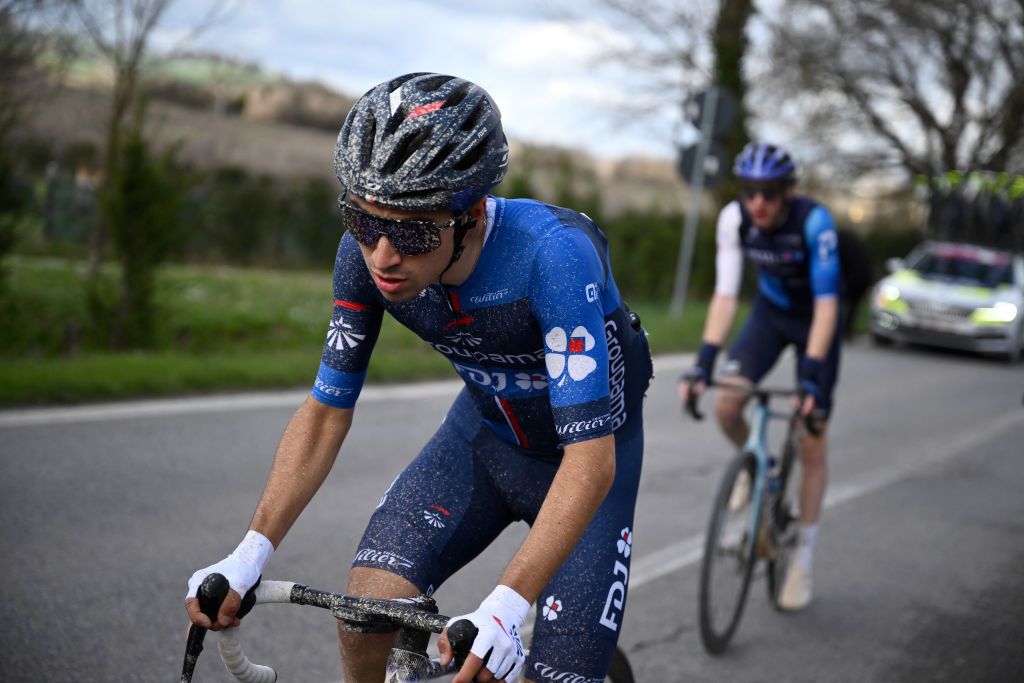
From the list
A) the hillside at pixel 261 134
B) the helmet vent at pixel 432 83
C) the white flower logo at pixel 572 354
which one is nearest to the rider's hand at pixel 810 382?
the white flower logo at pixel 572 354

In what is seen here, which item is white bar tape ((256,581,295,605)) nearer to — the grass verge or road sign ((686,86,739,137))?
the grass verge

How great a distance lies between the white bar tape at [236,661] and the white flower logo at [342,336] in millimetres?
755

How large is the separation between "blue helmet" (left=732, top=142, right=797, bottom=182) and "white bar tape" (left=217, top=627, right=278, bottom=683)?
11.8 ft

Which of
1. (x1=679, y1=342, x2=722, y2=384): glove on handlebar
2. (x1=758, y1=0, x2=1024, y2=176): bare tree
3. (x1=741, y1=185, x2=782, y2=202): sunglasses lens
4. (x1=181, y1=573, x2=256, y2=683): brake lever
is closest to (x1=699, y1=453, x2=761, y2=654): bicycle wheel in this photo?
(x1=679, y1=342, x2=722, y2=384): glove on handlebar

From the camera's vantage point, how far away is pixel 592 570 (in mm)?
2537

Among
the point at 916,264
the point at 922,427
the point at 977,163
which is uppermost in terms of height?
the point at 977,163

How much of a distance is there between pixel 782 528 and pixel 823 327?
107cm

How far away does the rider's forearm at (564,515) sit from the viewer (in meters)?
2.17

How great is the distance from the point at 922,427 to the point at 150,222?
8.23 metres

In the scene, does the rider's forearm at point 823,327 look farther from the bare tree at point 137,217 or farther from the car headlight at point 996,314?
the car headlight at point 996,314

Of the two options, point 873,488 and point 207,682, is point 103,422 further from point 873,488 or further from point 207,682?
point 873,488

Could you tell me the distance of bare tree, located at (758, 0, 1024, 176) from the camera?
84.9ft

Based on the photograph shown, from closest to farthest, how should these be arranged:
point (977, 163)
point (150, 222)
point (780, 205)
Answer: point (780, 205), point (150, 222), point (977, 163)

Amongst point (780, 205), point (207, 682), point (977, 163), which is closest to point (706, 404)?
point (780, 205)
